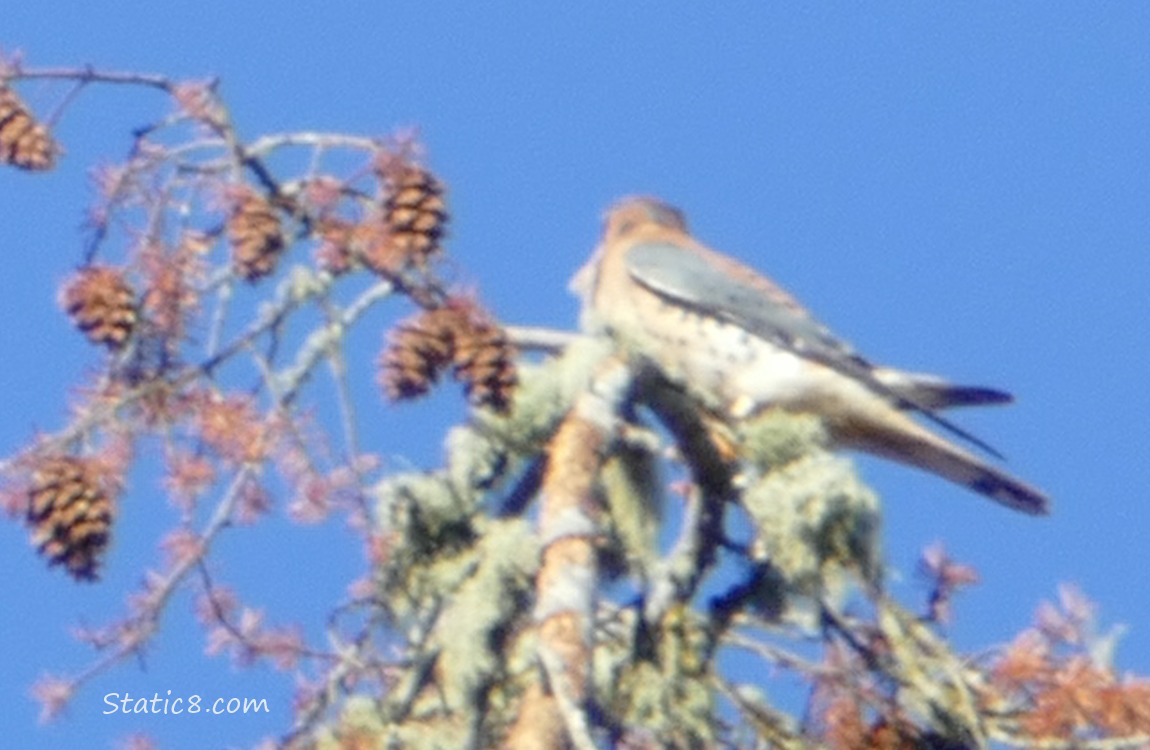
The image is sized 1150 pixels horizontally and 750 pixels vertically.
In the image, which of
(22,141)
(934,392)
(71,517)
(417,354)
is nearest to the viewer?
(71,517)

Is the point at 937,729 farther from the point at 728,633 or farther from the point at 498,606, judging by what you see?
the point at 498,606

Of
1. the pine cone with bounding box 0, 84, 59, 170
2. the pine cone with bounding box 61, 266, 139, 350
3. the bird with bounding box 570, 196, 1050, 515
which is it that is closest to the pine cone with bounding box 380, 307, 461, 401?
the pine cone with bounding box 61, 266, 139, 350

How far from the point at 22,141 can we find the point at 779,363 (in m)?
2.61

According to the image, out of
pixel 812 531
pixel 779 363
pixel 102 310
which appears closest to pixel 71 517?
pixel 102 310

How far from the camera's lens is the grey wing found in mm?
5707

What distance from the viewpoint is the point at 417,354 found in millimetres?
3205

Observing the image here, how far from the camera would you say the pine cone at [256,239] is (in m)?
→ 3.24

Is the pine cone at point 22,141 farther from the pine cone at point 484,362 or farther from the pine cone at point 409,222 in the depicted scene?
the pine cone at point 484,362

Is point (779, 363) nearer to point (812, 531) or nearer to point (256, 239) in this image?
point (812, 531)

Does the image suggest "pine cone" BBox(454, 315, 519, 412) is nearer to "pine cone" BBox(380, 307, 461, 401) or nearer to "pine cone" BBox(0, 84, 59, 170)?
"pine cone" BBox(380, 307, 461, 401)

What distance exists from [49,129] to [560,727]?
1.16 meters

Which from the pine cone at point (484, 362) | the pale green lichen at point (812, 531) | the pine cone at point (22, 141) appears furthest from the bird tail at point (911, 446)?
the pine cone at point (22, 141)

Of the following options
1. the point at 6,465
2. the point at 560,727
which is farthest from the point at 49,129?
the point at 560,727

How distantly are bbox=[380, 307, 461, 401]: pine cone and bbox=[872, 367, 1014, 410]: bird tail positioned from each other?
241cm
